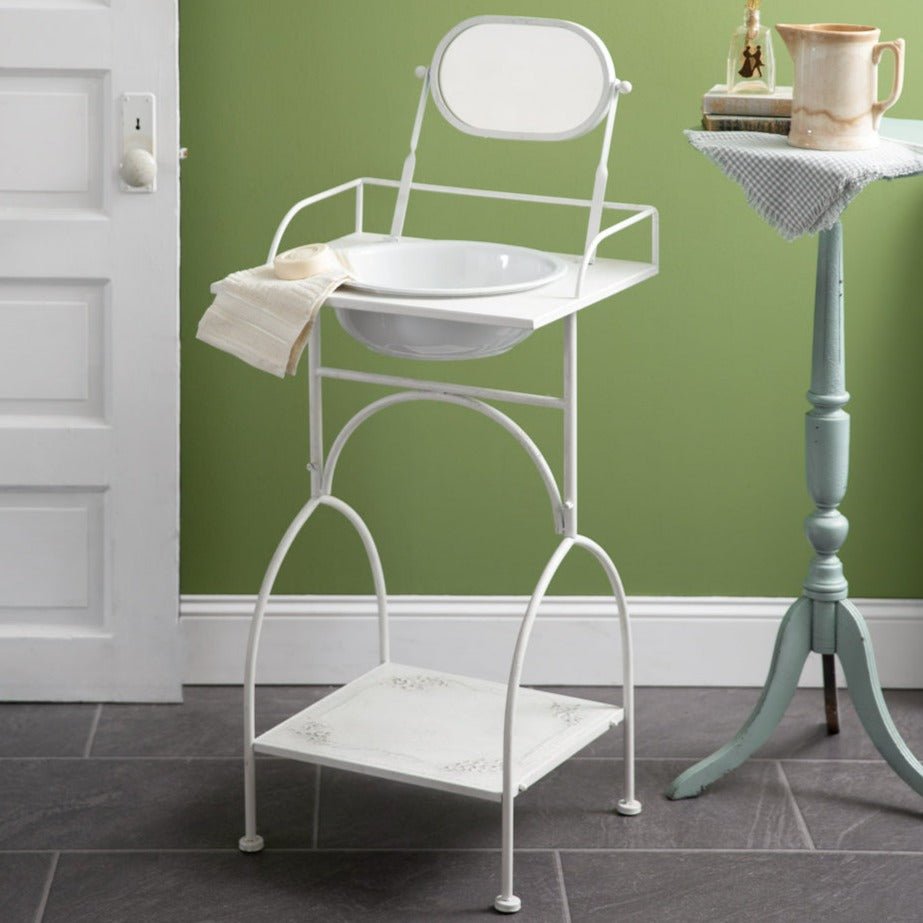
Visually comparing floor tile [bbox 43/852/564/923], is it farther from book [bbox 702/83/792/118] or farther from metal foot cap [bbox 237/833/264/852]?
book [bbox 702/83/792/118]

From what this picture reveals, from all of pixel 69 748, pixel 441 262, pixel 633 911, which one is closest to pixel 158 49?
pixel 441 262

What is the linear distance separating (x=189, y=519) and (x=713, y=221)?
1.04m

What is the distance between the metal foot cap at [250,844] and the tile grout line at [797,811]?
79 centimetres

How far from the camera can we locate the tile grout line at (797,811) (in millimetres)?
2400

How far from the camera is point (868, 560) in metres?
2.91

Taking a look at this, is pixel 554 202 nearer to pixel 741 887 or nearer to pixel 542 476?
pixel 542 476

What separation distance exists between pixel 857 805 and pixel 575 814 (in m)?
0.43

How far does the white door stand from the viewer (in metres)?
2.65

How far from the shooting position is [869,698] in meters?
2.49

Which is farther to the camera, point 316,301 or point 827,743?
point 827,743

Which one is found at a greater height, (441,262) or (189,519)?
(441,262)

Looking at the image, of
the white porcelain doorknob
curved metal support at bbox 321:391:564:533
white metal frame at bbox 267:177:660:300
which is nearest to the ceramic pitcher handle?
white metal frame at bbox 267:177:660:300

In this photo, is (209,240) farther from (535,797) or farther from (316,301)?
(535,797)

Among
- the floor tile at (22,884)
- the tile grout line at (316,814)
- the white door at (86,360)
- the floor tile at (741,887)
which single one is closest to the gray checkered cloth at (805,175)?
the floor tile at (741,887)
